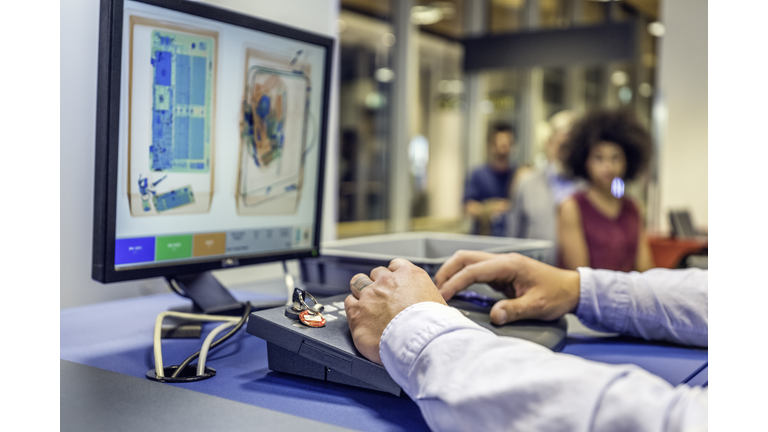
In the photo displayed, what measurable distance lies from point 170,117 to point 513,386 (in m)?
0.61

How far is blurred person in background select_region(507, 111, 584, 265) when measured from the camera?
329 centimetres

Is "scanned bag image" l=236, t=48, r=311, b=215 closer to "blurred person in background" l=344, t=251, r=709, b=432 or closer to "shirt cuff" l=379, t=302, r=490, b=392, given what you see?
"blurred person in background" l=344, t=251, r=709, b=432

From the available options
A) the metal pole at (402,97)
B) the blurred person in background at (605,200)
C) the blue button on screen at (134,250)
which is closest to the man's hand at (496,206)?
the metal pole at (402,97)

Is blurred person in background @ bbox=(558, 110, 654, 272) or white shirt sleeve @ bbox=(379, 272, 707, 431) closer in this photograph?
white shirt sleeve @ bbox=(379, 272, 707, 431)

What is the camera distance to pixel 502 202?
4.41 metres

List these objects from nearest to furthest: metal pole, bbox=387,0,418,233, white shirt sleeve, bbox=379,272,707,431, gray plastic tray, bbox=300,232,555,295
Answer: white shirt sleeve, bbox=379,272,707,431 < gray plastic tray, bbox=300,232,555,295 < metal pole, bbox=387,0,418,233

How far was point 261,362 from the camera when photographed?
2.46ft

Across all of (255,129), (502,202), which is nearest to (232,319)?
(255,129)

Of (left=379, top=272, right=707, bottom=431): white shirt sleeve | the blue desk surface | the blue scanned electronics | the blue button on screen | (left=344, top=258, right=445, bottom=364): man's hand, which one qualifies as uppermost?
the blue scanned electronics

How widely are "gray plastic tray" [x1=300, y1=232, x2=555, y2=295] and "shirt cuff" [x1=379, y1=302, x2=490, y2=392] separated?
1.31 ft

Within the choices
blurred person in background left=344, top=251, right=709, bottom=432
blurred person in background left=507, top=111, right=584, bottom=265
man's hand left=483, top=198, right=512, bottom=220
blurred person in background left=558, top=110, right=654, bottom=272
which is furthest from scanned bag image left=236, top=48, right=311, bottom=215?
man's hand left=483, top=198, right=512, bottom=220

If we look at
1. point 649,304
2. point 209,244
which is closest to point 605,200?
point 649,304
